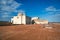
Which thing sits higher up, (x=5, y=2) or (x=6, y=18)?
(x=5, y=2)

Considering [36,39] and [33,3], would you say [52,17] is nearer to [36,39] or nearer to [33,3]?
[33,3]

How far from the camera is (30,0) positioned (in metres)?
2.07

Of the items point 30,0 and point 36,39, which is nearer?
point 36,39

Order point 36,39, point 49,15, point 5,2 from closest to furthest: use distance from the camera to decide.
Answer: point 36,39 < point 5,2 < point 49,15

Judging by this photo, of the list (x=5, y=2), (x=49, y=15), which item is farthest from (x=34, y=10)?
(x=5, y=2)

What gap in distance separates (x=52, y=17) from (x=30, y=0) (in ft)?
2.21

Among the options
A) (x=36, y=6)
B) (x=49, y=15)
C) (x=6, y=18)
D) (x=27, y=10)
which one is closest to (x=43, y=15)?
(x=49, y=15)

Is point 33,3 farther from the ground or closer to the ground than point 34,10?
farther from the ground

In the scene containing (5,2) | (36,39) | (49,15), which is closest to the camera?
(36,39)

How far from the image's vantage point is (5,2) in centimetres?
205

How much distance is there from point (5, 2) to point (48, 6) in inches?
39.4

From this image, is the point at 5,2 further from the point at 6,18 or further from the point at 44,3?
the point at 44,3

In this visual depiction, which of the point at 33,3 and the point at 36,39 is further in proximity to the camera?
the point at 33,3

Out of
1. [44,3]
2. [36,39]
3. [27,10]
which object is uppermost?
[44,3]
